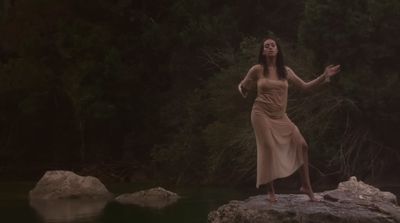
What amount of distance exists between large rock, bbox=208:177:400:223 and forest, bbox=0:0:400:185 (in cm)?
1620

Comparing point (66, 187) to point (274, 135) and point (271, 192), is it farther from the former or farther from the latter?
point (274, 135)

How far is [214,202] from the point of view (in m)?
25.9

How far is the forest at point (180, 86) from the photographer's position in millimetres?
30016

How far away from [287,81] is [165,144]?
84.6 ft

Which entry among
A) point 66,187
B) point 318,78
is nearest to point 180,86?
point 66,187

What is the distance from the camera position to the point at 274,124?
13.0 metres

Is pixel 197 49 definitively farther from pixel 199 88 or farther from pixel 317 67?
pixel 317 67

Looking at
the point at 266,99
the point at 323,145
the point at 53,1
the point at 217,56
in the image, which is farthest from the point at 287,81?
the point at 53,1

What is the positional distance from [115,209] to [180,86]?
16.3 metres

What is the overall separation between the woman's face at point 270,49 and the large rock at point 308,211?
2151 mm

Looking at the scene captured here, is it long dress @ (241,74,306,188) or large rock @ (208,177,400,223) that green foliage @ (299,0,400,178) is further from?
long dress @ (241,74,306,188)

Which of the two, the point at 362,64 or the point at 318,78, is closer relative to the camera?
the point at 318,78

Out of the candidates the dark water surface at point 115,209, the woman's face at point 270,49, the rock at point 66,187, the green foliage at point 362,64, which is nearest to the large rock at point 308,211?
the woman's face at point 270,49

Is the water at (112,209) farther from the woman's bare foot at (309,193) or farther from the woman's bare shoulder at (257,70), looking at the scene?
the woman's bare shoulder at (257,70)
